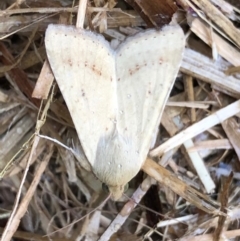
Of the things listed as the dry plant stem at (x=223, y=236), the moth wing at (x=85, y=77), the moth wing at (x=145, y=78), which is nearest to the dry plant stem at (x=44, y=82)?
the moth wing at (x=85, y=77)

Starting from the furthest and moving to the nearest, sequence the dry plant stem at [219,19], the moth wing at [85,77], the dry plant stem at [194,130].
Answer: the dry plant stem at [194,130]
the dry plant stem at [219,19]
the moth wing at [85,77]

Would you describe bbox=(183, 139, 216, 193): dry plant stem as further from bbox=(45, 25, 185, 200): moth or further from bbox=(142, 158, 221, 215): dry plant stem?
bbox=(45, 25, 185, 200): moth

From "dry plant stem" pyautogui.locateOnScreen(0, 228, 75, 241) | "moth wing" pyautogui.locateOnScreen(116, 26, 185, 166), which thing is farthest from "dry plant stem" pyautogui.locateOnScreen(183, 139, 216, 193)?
"dry plant stem" pyautogui.locateOnScreen(0, 228, 75, 241)

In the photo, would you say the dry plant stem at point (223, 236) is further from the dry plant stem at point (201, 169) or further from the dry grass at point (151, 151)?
the dry plant stem at point (201, 169)

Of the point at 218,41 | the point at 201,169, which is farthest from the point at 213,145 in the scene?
the point at 218,41

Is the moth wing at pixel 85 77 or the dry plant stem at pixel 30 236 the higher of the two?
the moth wing at pixel 85 77

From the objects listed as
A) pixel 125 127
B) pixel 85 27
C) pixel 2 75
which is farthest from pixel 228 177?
pixel 2 75
